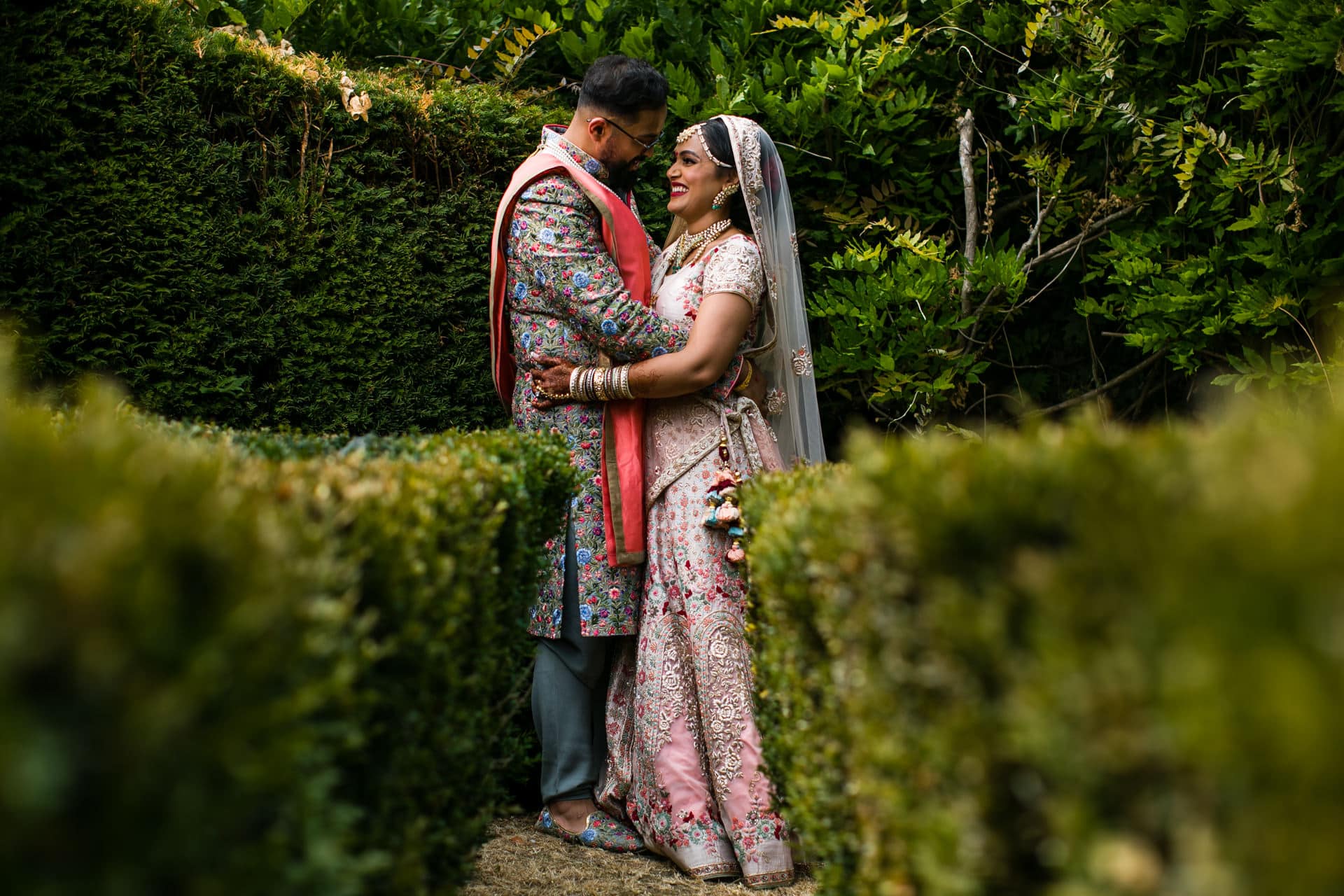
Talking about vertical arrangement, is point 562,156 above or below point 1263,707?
above

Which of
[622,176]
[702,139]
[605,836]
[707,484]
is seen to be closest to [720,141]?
[702,139]

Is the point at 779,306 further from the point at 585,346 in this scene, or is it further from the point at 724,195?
the point at 585,346

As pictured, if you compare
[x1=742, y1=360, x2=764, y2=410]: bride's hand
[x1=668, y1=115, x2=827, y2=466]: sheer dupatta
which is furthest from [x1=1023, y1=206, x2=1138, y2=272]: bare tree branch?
[x1=742, y1=360, x2=764, y2=410]: bride's hand

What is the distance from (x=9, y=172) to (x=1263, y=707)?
315 cm

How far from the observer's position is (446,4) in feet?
14.5

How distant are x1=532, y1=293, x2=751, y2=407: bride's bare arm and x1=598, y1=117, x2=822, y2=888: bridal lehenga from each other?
65mm

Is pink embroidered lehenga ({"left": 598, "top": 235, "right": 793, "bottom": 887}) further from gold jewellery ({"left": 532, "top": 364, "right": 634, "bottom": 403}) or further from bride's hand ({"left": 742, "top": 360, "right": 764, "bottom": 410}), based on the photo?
gold jewellery ({"left": 532, "top": 364, "right": 634, "bottom": 403})

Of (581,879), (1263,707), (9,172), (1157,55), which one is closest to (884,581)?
(1263,707)

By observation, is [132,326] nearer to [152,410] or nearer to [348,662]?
[152,410]

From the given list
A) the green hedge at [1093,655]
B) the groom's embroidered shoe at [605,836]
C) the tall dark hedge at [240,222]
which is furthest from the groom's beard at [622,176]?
the green hedge at [1093,655]

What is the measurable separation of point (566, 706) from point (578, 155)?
187 centimetres

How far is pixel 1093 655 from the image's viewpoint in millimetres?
977

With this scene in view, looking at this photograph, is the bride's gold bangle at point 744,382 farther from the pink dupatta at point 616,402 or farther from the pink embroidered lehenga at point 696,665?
the pink dupatta at point 616,402

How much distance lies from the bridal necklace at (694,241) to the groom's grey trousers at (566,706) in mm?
1304
